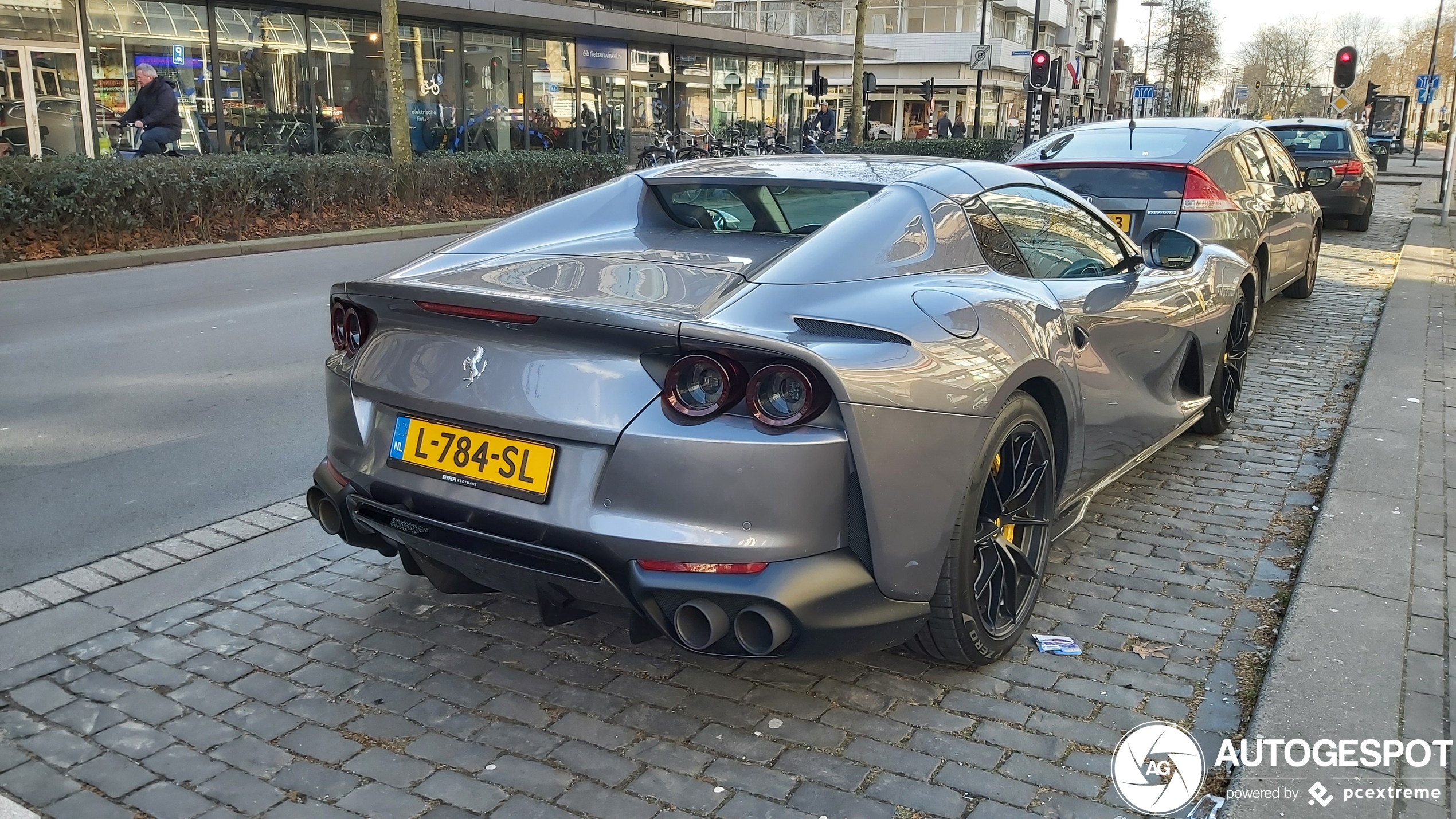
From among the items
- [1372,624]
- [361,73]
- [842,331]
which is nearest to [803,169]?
[842,331]

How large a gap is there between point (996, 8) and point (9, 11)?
56.9 m

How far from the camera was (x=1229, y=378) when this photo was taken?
5.98 metres

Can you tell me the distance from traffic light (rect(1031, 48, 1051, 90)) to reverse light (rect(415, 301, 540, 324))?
22.5 meters

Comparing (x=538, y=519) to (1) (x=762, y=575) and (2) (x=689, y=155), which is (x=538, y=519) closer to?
(1) (x=762, y=575)

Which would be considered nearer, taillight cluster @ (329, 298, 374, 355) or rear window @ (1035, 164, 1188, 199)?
taillight cluster @ (329, 298, 374, 355)

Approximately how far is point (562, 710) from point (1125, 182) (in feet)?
20.5

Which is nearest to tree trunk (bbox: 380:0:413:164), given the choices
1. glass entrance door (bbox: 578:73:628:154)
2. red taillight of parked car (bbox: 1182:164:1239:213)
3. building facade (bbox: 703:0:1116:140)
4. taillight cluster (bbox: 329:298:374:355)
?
red taillight of parked car (bbox: 1182:164:1239:213)

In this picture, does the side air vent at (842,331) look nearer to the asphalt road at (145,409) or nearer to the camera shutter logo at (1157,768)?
the camera shutter logo at (1157,768)

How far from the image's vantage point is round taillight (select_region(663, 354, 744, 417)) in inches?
105

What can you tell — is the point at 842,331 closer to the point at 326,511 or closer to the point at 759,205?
the point at 759,205

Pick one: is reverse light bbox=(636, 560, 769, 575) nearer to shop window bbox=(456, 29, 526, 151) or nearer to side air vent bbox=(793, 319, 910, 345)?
side air vent bbox=(793, 319, 910, 345)

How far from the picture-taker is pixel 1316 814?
2.61m

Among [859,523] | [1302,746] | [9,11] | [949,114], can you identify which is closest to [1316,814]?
[1302,746]

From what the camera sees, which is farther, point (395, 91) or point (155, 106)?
point (395, 91)
